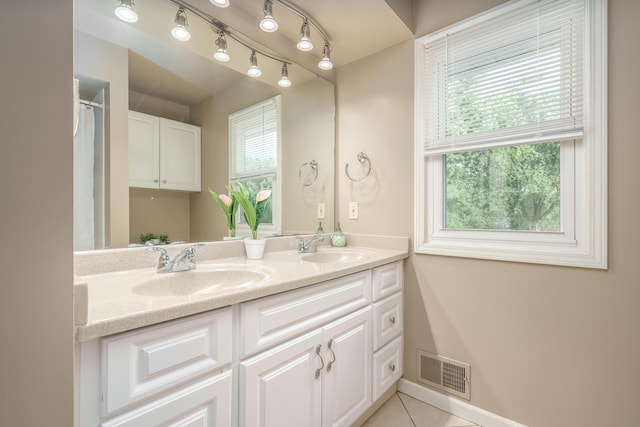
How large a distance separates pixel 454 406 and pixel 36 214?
1.94m

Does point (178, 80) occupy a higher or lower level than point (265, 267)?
higher

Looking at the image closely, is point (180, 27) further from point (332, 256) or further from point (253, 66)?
point (332, 256)

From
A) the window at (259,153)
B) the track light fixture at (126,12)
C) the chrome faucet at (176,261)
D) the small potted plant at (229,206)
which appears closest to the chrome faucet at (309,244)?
the window at (259,153)

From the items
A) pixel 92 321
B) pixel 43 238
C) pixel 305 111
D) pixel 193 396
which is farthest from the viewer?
pixel 305 111

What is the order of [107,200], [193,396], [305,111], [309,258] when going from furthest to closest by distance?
[305,111] < [309,258] < [107,200] < [193,396]

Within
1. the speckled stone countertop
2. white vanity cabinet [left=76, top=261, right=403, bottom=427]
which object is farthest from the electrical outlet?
white vanity cabinet [left=76, top=261, right=403, bottom=427]

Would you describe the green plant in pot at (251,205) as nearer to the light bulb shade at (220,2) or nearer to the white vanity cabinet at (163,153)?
the white vanity cabinet at (163,153)

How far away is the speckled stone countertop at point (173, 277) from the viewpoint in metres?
0.64

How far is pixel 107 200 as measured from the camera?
113cm

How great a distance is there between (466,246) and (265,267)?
3.54 ft

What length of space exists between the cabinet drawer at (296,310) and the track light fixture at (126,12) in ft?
3.95

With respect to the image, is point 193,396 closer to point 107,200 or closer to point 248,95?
point 107,200

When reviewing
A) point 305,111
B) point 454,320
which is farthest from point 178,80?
point 454,320

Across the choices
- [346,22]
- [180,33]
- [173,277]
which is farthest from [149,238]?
[346,22]
